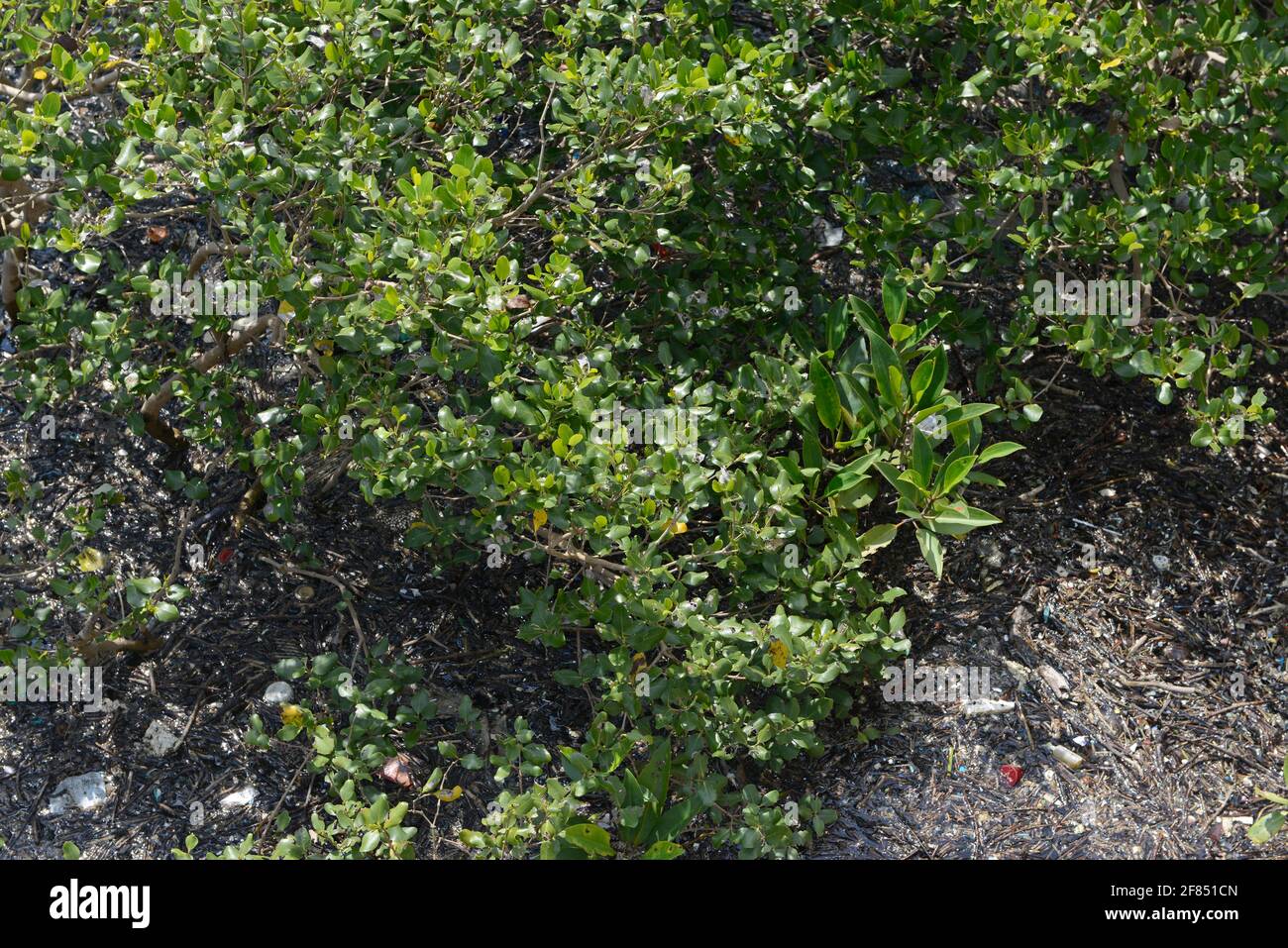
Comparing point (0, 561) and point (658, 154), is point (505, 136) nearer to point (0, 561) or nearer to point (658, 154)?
point (658, 154)

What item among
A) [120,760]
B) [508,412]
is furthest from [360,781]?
[508,412]

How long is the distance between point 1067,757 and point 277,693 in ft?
6.32

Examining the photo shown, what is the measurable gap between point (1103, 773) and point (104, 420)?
2.78m

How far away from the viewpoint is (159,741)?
116 inches

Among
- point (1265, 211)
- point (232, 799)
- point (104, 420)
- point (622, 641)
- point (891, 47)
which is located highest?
point (891, 47)

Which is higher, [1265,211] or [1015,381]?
[1265,211]

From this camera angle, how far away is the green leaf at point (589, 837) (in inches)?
97.1

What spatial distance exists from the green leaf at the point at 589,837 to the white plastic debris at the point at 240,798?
87 centimetres

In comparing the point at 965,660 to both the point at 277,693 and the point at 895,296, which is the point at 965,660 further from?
the point at 277,693

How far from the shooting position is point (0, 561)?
3.08 meters

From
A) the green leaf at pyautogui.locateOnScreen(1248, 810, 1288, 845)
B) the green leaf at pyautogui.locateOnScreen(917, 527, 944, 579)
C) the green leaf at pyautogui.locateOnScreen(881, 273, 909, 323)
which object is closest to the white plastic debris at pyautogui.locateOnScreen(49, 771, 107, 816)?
the green leaf at pyautogui.locateOnScreen(917, 527, 944, 579)

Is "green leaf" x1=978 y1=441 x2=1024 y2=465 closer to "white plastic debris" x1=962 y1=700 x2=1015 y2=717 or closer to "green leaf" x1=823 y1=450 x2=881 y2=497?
"green leaf" x1=823 y1=450 x2=881 y2=497

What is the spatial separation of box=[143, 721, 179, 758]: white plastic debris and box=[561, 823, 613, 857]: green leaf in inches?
43.2

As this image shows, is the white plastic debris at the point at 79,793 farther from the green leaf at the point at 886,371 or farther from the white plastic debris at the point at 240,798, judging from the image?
the green leaf at the point at 886,371
